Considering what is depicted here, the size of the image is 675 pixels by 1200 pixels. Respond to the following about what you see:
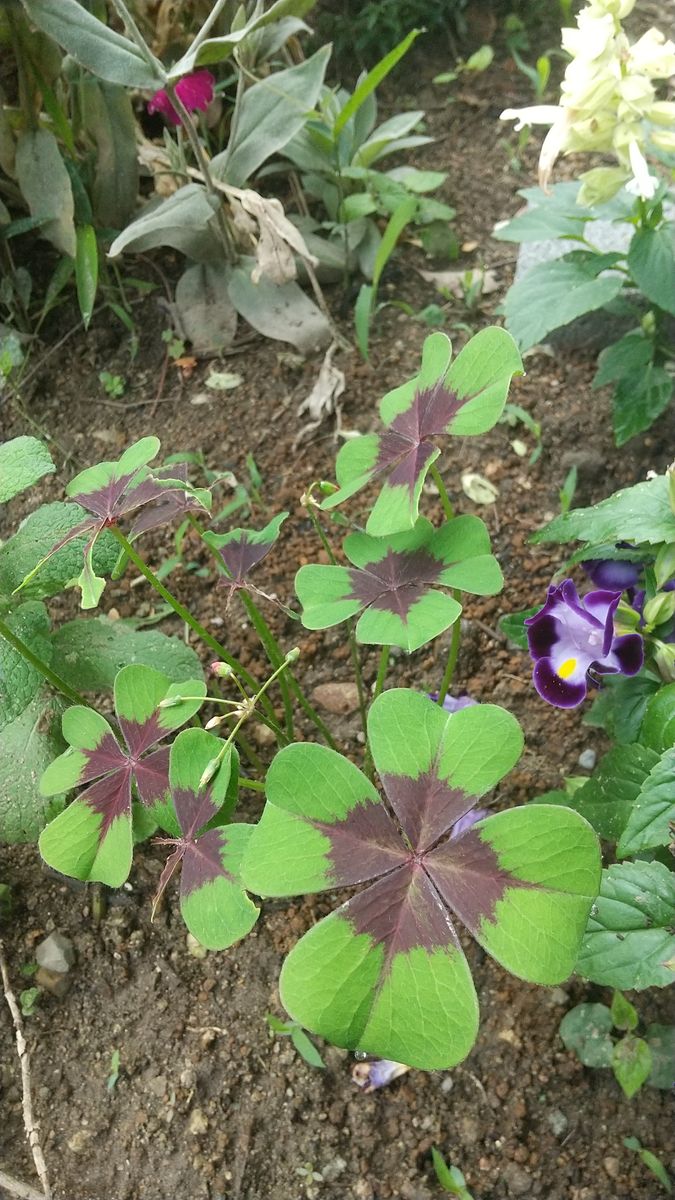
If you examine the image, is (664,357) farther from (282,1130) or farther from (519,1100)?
(282,1130)

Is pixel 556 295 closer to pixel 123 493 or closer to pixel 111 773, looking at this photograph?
pixel 123 493

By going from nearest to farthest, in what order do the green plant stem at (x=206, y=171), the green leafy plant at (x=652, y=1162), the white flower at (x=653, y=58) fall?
1. the green leafy plant at (x=652, y=1162)
2. the white flower at (x=653, y=58)
3. the green plant stem at (x=206, y=171)

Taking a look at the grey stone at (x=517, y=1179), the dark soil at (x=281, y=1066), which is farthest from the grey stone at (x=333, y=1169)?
the grey stone at (x=517, y=1179)

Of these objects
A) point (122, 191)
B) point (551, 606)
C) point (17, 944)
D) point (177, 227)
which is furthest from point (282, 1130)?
point (122, 191)

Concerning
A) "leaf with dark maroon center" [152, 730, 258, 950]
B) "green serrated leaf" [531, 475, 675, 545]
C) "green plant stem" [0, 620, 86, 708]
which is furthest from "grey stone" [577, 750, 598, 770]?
"green plant stem" [0, 620, 86, 708]

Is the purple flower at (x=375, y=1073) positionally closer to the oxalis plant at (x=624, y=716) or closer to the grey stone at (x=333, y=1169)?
A: the grey stone at (x=333, y=1169)

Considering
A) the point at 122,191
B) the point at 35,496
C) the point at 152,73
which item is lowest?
the point at 35,496

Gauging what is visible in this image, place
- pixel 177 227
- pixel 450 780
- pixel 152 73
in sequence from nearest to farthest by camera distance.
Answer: pixel 450 780 < pixel 152 73 < pixel 177 227
